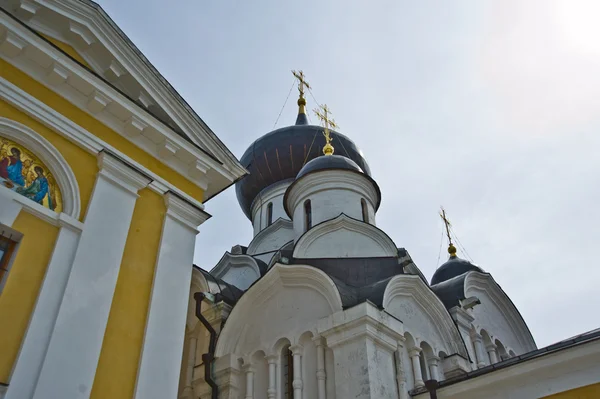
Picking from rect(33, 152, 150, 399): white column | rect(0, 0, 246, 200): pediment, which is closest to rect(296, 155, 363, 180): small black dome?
rect(0, 0, 246, 200): pediment

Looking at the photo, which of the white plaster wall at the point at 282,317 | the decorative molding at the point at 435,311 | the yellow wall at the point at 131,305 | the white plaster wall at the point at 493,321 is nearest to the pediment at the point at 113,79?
the yellow wall at the point at 131,305

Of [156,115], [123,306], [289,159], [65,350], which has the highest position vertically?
[289,159]

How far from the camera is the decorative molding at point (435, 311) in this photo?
380 inches

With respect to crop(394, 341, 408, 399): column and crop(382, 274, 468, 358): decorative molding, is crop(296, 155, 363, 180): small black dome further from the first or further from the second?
crop(394, 341, 408, 399): column

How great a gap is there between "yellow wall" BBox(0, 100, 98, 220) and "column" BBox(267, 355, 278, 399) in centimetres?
461

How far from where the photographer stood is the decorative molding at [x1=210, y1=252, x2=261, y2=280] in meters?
13.5

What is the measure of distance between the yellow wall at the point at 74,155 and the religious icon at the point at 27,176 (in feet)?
0.77

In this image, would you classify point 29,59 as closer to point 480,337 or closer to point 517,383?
point 517,383

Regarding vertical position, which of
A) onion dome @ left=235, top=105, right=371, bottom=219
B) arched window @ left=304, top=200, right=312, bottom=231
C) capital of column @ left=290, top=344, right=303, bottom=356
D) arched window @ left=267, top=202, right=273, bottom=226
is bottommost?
capital of column @ left=290, top=344, right=303, bottom=356

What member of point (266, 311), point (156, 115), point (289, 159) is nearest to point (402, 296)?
point (266, 311)

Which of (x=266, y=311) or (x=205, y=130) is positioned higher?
(x=205, y=130)

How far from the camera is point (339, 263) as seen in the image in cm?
1029

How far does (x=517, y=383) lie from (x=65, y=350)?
16.3ft

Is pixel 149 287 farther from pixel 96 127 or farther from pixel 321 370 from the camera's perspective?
pixel 321 370
